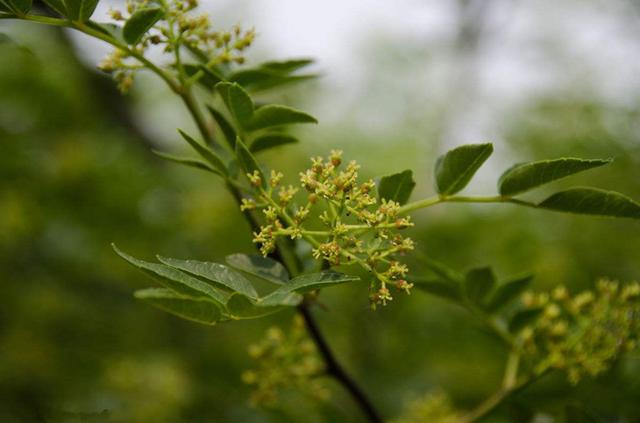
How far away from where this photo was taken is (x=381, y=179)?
4.62ft

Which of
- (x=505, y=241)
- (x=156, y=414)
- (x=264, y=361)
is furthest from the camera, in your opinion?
(x=505, y=241)

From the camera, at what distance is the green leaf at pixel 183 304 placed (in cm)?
116

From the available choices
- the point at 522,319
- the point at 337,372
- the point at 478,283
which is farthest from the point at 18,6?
the point at 522,319

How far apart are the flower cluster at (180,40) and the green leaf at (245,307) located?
2.02 feet

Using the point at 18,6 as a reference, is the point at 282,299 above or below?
below

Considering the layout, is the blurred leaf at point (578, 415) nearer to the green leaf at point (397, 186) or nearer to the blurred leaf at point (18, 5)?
the green leaf at point (397, 186)

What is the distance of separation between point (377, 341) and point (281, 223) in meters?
2.52

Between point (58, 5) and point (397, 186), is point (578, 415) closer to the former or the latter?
point (397, 186)

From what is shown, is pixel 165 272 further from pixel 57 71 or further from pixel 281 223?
pixel 57 71

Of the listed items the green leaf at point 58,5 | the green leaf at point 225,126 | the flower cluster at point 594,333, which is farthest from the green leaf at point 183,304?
the flower cluster at point 594,333

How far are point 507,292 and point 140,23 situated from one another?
4.30 ft

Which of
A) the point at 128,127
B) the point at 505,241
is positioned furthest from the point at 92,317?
the point at 505,241

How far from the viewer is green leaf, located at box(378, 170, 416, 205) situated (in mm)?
1397

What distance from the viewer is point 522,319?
195 centimetres
